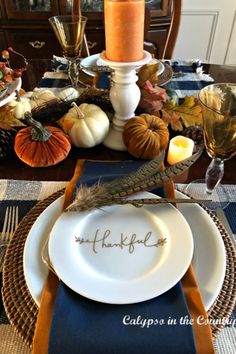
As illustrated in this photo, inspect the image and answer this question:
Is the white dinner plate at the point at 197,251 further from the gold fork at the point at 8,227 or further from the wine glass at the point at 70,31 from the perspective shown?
the wine glass at the point at 70,31

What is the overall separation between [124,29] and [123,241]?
37cm

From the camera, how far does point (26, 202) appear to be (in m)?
0.53

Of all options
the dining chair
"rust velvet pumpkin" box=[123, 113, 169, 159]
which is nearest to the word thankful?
"rust velvet pumpkin" box=[123, 113, 169, 159]

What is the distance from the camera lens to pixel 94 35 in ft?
5.59

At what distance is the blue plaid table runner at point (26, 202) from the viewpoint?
1.13 ft

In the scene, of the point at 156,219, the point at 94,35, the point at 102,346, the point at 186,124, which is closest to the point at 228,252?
the point at 156,219

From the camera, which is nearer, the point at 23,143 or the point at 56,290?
the point at 56,290

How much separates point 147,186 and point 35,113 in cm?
34

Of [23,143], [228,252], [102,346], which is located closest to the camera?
[102,346]

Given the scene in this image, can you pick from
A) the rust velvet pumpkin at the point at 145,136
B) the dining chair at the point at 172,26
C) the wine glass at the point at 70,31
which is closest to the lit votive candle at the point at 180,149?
the rust velvet pumpkin at the point at 145,136

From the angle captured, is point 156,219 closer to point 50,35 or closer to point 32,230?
point 32,230

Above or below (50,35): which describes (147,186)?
above

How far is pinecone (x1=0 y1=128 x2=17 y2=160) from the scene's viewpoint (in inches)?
24.0

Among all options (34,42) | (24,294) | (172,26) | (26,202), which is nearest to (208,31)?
(172,26)
